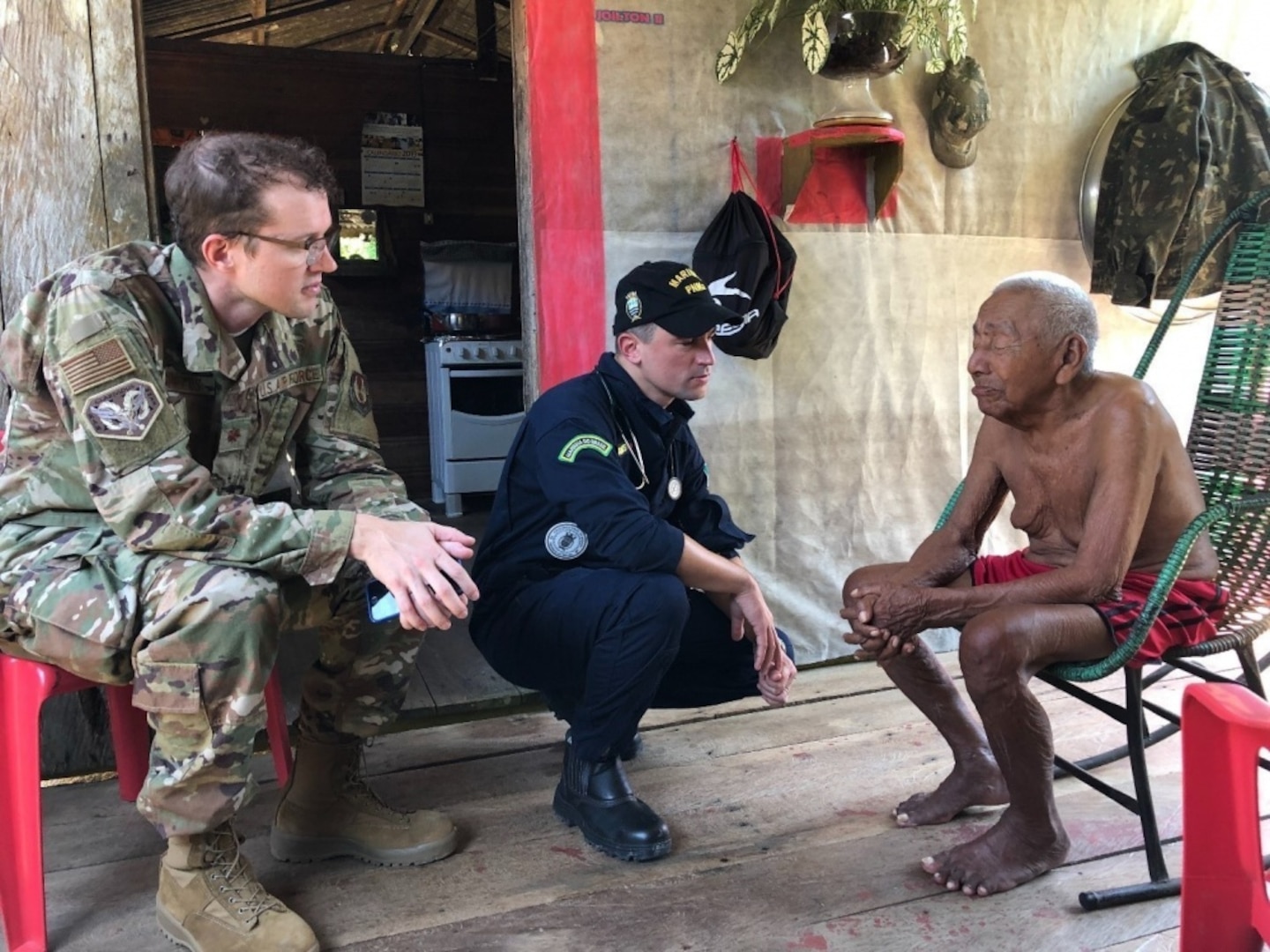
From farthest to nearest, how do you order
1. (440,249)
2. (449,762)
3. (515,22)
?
(440,249), (515,22), (449,762)

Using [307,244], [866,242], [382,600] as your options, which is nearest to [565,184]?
[866,242]

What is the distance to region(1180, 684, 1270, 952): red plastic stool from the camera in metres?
0.95

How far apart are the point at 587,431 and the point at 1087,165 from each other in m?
2.26

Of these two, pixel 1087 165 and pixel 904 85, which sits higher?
pixel 904 85

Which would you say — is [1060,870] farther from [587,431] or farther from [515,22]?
[515,22]

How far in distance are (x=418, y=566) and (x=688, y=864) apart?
0.86m


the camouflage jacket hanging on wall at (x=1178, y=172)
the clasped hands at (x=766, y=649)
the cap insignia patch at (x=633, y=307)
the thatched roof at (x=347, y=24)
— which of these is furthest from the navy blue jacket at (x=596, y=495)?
the thatched roof at (x=347, y=24)

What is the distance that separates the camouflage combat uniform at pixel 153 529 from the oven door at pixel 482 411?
368cm

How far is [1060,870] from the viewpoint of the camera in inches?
76.0

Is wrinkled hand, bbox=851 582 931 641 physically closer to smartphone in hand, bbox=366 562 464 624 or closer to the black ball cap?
the black ball cap

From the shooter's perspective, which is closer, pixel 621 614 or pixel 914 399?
pixel 621 614

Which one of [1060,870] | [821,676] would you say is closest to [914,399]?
[821,676]

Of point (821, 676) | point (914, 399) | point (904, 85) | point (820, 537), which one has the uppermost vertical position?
point (904, 85)

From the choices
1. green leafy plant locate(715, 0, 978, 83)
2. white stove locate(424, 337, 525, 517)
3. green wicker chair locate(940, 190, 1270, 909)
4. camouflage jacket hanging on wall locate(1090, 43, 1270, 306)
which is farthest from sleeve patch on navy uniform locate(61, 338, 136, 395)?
white stove locate(424, 337, 525, 517)
